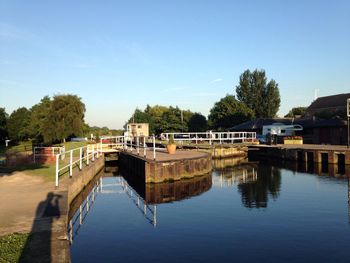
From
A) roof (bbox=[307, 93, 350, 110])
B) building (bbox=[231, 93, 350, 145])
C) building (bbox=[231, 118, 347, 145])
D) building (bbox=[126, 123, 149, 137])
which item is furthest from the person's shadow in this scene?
roof (bbox=[307, 93, 350, 110])

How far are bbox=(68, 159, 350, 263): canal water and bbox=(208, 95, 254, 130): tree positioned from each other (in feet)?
205

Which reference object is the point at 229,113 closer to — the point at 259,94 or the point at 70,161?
the point at 259,94

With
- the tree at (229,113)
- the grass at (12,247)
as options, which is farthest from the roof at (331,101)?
the grass at (12,247)

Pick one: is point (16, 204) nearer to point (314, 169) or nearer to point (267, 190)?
point (267, 190)

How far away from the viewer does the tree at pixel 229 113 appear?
→ 8894cm

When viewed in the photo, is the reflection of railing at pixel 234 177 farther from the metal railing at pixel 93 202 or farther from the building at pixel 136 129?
the building at pixel 136 129

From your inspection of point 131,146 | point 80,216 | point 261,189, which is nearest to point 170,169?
point 261,189

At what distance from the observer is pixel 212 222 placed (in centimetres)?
1538

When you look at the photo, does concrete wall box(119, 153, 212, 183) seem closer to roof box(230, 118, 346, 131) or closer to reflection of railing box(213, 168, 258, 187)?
reflection of railing box(213, 168, 258, 187)

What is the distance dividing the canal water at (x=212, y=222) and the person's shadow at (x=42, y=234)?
4.75 ft

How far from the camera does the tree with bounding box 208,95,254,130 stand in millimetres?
88938

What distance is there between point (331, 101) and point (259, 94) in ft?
63.3

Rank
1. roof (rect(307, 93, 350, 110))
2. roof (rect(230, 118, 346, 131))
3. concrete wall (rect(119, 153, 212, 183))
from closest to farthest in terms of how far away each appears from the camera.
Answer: concrete wall (rect(119, 153, 212, 183)) < roof (rect(230, 118, 346, 131)) < roof (rect(307, 93, 350, 110))

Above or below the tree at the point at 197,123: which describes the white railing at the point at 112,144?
below
